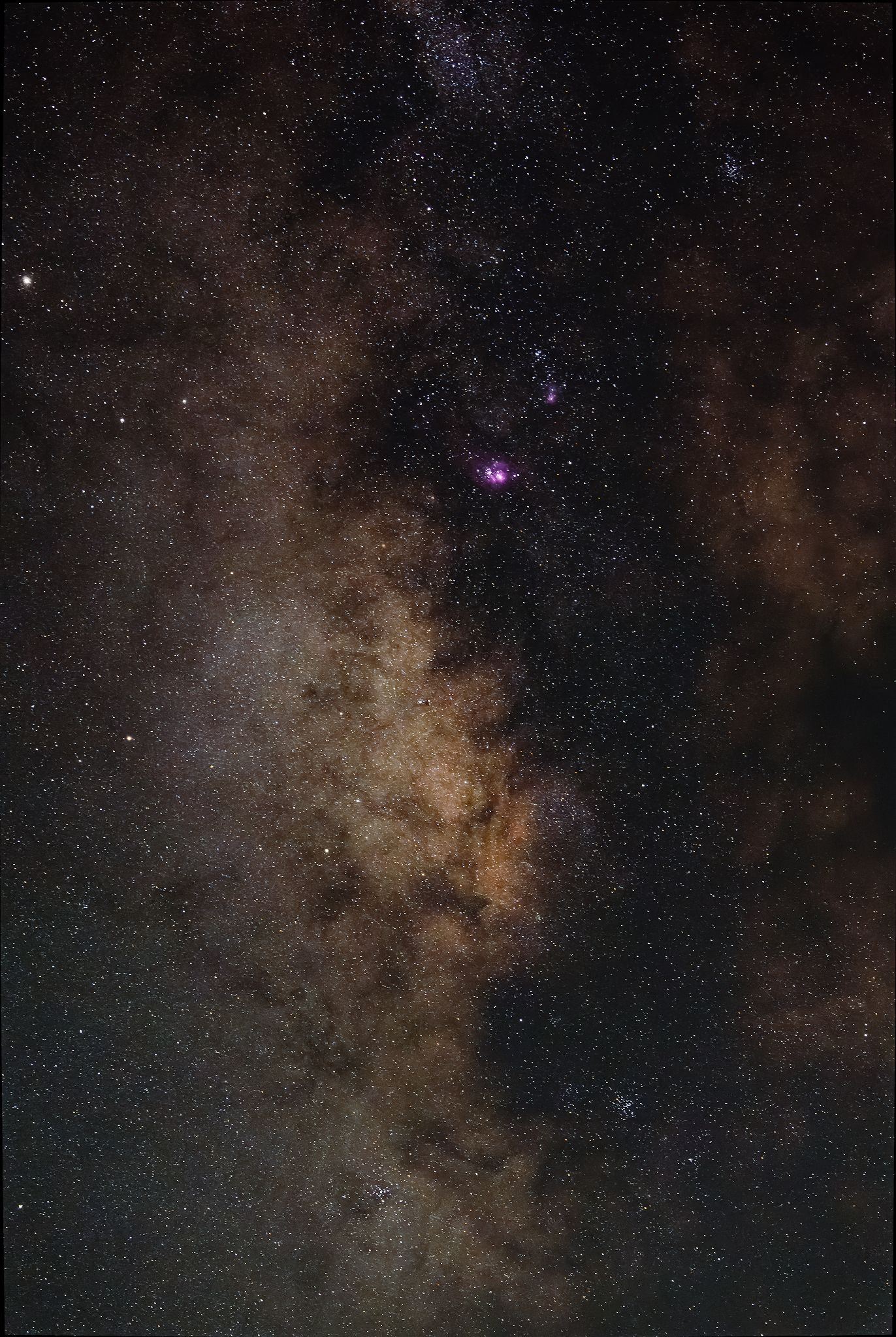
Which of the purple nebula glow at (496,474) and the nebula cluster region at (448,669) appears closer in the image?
the nebula cluster region at (448,669)

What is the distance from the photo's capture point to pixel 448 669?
132 inches

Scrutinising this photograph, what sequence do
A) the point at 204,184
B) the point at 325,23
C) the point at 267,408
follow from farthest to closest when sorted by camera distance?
the point at 267,408, the point at 204,184, the point at 325,23

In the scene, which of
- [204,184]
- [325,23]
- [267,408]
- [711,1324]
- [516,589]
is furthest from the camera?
[711,1324]

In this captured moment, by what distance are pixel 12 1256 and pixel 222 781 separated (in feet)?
10.7

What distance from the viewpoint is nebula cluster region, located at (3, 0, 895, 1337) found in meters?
2.79

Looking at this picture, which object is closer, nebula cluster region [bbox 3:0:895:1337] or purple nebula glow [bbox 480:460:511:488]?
nebula cluster region [bbox 3:0:895:1337]

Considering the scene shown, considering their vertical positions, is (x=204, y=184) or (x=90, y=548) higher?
(x=204, y=184)

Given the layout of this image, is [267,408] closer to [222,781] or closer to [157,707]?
[157,707]

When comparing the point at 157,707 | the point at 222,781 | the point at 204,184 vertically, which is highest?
the point at 204,184

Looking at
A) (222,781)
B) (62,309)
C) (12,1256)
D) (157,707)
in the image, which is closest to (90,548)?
(157,707)

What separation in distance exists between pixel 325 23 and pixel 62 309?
1655mm

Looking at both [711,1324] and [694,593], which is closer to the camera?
[694,593]

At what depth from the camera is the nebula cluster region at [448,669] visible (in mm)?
2789

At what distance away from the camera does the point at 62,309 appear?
116 inches
